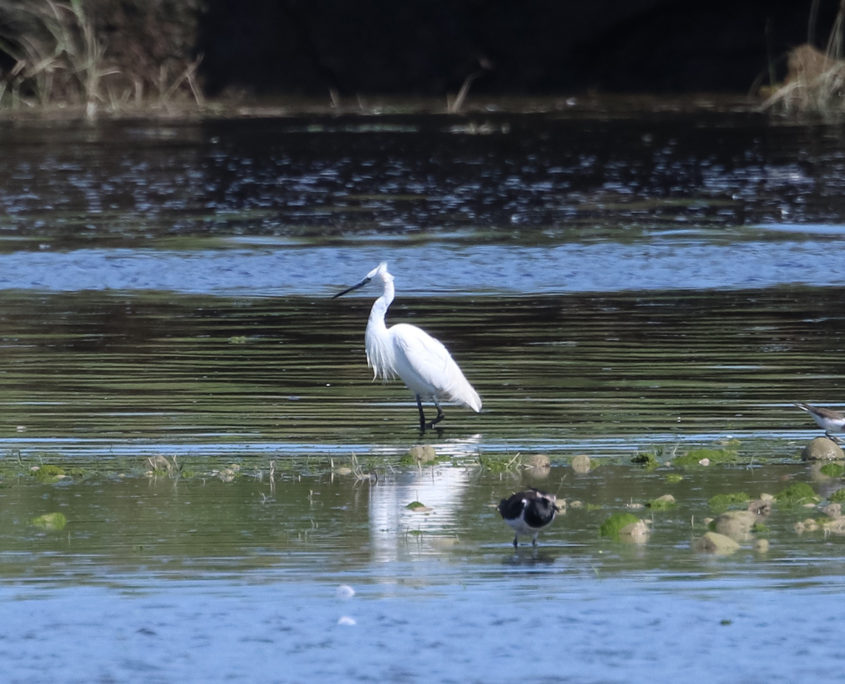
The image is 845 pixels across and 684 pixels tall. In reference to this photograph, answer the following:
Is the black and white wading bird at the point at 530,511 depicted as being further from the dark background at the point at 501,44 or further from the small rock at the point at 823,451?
the dark background at the point at 501,44

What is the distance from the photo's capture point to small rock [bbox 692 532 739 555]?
727 centimetres

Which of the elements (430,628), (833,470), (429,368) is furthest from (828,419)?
(430,628)

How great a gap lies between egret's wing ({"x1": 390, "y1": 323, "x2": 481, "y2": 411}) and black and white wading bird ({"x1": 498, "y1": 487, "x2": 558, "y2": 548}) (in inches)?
119

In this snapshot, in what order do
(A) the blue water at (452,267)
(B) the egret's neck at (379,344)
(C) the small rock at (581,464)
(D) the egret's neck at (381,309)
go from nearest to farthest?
1. (C) the small rock at (581,464)
2. (B) the egret's neck at (379,344)
3. (D) the egret's neck at (381,309)
4. (A) the blue water at (452,267)

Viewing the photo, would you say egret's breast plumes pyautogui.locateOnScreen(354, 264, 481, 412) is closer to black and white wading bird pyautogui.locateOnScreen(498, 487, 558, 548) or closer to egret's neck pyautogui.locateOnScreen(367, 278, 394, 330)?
egret's neck pyautogui.locateOnScreen(367, 278, 394, 330)

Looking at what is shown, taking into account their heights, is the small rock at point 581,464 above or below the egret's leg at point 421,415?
below

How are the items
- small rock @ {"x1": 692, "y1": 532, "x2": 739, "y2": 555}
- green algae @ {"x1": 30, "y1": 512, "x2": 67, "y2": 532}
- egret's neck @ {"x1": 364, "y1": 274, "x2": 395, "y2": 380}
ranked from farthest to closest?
egret's neck @ {"x1": 364, "y1": 274, "x2": 395, "y2": 380} → green algae @ {"x1": 30, "y1": 512, "x2": 67, "y2": 532} → small rock @ {"x1": 692, "y1": 532, "x2": 739, "y2": 555}

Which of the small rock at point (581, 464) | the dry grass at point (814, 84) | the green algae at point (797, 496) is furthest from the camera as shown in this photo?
the dry grass at point (814, 84)

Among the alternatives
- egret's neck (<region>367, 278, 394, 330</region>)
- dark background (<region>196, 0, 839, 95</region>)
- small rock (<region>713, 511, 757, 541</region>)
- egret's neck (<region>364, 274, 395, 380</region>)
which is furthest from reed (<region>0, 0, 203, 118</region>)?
small rock (<region>713, 511, 757, 541</region>)

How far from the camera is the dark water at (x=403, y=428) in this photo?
6.39 metres

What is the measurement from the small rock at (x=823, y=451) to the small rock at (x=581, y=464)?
1.10m

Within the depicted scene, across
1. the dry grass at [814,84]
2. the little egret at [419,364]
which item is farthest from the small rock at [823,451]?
the dry grass at [814,84]

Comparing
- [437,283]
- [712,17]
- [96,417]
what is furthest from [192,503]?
[712,17]

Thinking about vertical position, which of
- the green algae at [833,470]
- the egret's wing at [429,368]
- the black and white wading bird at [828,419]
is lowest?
the green algae at [833,470]
